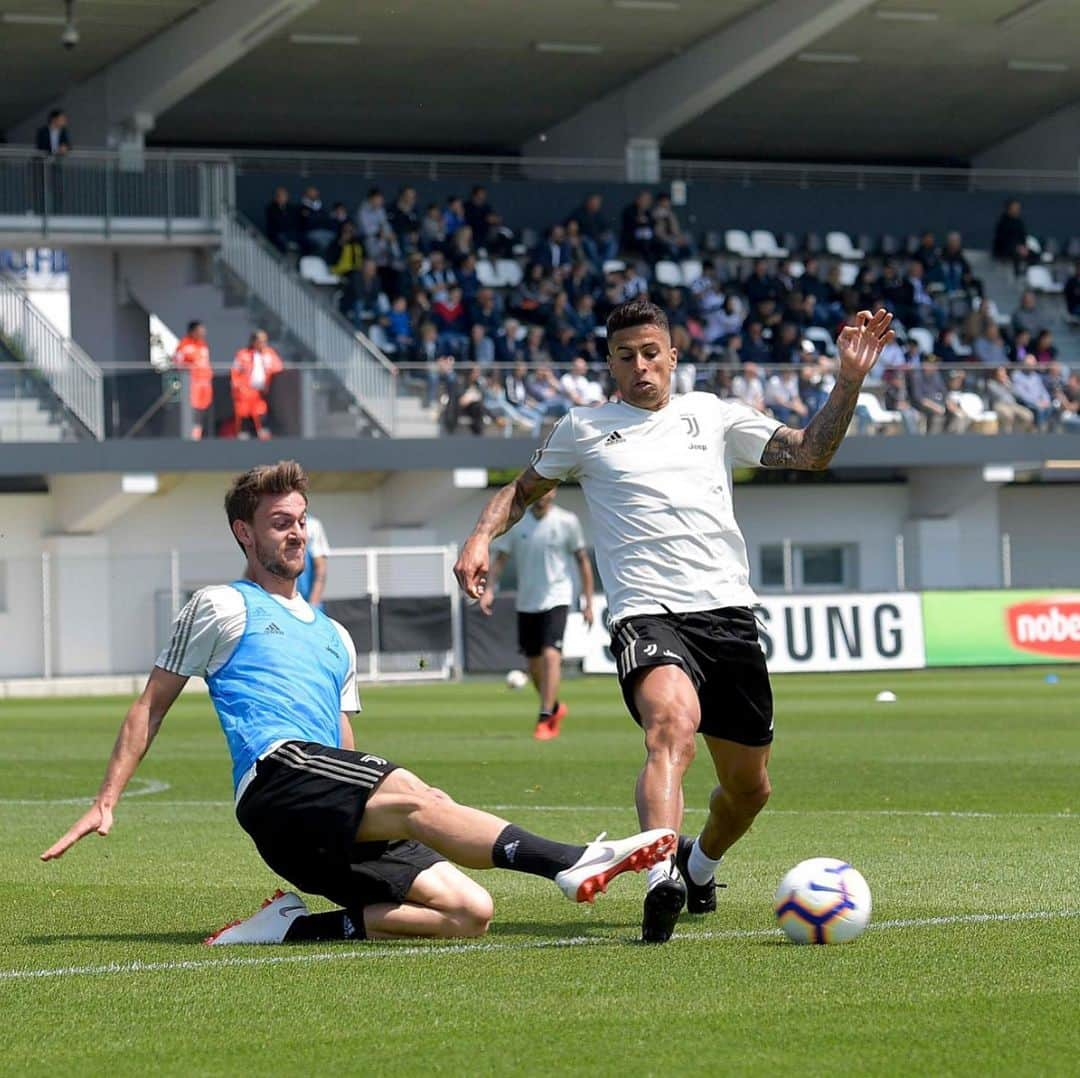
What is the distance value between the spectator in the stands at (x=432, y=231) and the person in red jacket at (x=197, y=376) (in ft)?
22.8

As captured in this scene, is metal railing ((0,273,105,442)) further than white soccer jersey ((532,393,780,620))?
Yes

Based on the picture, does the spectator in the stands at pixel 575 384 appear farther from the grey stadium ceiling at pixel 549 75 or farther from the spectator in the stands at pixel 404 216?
the grey stadium ceiling at pixel 549 75

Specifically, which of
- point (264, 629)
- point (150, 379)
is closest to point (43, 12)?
point (150, 379)

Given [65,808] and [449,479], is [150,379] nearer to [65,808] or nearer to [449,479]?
[449,479]

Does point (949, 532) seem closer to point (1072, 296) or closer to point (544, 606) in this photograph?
point (1072, 296)

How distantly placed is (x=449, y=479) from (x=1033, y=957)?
30.7 meters

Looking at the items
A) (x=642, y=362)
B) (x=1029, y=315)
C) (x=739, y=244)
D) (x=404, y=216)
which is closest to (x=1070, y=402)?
(x=1029, y=315)

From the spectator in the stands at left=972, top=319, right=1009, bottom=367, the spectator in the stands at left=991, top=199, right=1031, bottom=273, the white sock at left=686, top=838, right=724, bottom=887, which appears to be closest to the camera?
the white sock at left=686, top=838, right=724, bottom=887

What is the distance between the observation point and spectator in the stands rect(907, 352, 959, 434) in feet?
119

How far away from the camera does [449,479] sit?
37188 mm

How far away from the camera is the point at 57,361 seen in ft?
107

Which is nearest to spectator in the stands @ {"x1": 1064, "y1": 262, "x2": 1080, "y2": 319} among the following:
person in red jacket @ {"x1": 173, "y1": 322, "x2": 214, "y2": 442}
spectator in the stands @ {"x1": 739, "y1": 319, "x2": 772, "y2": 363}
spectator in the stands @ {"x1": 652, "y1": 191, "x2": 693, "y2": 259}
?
spectator in the stands @ {"x1": 739, "y1": 319, "x2": 772, "y2": 363}

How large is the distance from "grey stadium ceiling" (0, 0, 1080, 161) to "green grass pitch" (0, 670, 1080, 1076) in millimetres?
27425

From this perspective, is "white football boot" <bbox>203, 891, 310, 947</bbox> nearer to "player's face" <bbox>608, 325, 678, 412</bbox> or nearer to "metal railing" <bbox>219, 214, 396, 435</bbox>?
"player's face" <bbox>608, 325, 678, 412</bbox>
